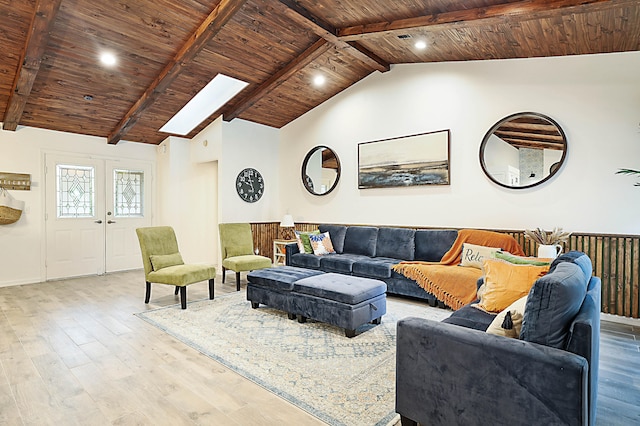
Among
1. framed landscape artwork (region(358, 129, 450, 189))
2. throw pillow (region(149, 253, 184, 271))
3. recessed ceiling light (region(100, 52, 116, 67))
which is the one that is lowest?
throw pillow (region(149, 253, 184, 271))

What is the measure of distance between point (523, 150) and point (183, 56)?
429 cm

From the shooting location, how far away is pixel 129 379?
2.53 metres

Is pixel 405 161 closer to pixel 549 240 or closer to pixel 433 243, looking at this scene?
pixel 433 243

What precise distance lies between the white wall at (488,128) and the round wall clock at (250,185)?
92 centimetres

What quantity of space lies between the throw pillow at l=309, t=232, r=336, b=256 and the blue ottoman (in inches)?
60.3

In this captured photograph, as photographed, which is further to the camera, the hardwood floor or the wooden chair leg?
the wooden chair leg

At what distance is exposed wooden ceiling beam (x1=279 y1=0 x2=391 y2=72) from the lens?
155 inches

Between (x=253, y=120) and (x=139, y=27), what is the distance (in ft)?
9.67

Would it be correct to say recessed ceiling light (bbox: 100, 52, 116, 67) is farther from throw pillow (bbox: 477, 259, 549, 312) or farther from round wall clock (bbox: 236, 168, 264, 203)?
throw pillow (bbox: 477, 259, 549, 312)

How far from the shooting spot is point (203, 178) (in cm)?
719

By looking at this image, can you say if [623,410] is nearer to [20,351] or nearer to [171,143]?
[20,351]

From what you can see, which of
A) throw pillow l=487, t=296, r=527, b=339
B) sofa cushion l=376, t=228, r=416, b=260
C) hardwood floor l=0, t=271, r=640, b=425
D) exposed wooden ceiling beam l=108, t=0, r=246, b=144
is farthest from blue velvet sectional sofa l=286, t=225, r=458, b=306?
exposed wooden ceiling beam l=108, t=0, r=246, b=144

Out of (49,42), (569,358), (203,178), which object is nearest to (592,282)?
(569,358)

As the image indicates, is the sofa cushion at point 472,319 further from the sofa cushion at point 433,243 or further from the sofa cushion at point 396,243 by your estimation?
the sofa cushion at point 396,243
